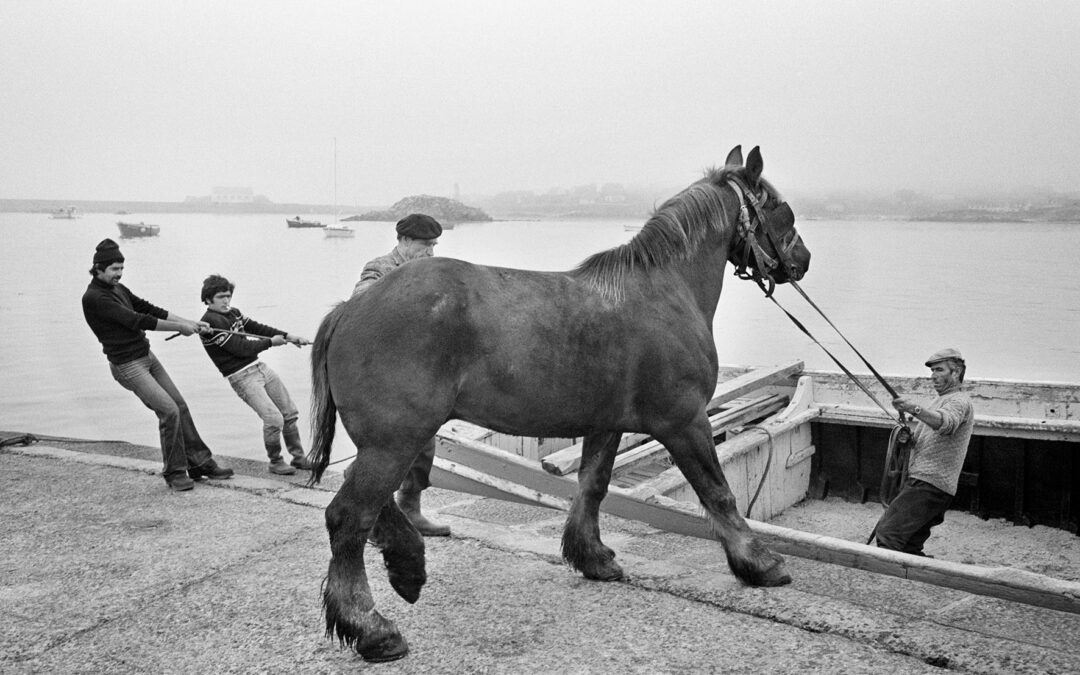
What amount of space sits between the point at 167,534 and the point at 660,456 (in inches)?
140

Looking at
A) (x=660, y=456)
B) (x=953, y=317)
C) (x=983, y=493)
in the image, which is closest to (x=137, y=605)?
(x=660, y=456)

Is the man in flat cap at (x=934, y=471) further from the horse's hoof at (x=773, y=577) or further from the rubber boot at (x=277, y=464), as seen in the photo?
the rubber boot at (x=277, y=464)

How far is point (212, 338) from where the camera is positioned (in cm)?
686

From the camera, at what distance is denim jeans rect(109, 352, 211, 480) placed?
20.4ft

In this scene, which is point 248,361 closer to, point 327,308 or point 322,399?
point 322,399

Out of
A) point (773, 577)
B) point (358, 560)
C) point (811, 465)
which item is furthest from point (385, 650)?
point (811, 465)

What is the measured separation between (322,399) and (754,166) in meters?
2.33

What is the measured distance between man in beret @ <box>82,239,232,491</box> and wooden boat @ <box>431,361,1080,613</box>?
177 cm

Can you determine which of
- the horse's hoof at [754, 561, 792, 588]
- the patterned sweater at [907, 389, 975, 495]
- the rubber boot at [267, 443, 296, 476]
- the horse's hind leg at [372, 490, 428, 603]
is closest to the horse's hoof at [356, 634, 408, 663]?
the horse's hind leg at [372, 490, 428, 603]

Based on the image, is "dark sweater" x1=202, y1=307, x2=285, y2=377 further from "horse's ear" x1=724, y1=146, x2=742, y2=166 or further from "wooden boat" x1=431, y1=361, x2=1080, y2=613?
"horse's ear" x1=724, y1=146, x2=742, y2=166

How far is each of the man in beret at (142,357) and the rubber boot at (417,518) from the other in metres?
2.02

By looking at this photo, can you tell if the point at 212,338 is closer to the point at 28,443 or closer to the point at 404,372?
the point at 28,443

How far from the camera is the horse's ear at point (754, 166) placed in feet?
14.1

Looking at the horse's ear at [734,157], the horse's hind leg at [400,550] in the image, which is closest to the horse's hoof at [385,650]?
the horse's hind leg at [400,550]
